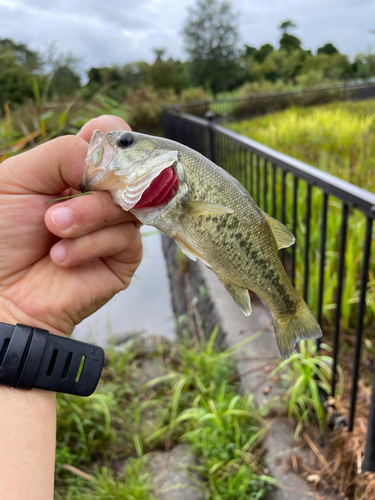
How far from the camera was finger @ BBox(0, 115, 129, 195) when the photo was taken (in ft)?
3.37

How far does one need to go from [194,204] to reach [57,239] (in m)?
0.60

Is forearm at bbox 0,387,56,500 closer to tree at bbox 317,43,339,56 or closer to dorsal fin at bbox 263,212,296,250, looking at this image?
dorsal fin at bbox 263,212,296,250

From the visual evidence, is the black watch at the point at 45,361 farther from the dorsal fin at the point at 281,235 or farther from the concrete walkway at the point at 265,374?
the concrete walkway at the point at 265,374

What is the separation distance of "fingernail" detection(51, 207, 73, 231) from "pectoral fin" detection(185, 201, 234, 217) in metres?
0.32

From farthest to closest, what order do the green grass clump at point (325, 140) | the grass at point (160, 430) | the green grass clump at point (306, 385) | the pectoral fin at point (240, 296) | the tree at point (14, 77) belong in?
the green grass clump at point (325, 140) → the tree at point (14, 77) → the green grass clump at point (306, 385) → the grass at point (160, 430) → the pectoral fin at point (240, 296)

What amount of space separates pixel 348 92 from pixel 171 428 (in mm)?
14828

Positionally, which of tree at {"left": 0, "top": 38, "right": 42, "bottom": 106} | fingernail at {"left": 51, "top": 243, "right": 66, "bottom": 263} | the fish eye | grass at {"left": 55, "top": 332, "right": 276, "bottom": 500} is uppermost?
tree at {"left": 0, "top": 38, "right": 42, "bottom": 106}

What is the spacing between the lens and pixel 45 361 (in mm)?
1058

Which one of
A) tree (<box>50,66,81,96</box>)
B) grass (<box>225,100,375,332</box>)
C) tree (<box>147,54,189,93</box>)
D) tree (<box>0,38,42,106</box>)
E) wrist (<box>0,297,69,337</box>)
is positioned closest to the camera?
wrist (<box>0,297,69,337</box>)

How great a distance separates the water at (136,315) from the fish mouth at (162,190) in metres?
2.89

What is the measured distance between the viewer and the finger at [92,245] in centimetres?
106

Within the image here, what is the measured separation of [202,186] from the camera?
892 millimetres

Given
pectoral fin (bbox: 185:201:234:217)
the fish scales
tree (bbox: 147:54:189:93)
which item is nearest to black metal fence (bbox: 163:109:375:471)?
the fish scales

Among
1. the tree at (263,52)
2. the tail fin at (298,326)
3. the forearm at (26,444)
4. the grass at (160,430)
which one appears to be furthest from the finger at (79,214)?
the tree at (263,52)
